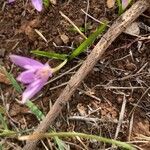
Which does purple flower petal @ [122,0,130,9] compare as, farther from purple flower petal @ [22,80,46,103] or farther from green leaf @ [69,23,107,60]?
purple flower petal @ [22,80,46,103]

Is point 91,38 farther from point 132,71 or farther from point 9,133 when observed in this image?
point 9,133

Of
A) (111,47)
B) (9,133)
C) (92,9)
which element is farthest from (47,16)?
(9,133)

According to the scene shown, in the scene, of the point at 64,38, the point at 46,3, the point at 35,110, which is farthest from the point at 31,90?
the point at 46,3

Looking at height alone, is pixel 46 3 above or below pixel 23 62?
above

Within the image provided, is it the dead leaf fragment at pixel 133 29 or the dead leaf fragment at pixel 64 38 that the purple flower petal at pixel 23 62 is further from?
the dead leaf fragment at pixel 133 29

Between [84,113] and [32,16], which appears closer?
[84,113]

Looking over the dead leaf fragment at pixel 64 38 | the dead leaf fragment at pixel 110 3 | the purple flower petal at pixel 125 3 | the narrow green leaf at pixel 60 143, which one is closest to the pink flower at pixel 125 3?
the purple flower petal at pixel 125 3

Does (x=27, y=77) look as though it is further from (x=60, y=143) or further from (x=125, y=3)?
(x=125, y=3)
